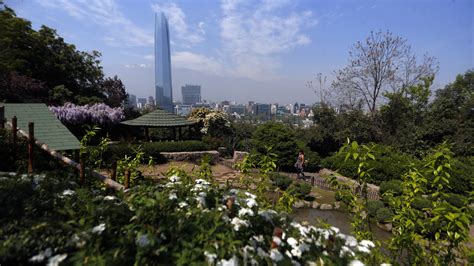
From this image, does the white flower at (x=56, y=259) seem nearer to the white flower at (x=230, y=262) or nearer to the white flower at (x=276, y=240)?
the white flower at (x=230, y=262)

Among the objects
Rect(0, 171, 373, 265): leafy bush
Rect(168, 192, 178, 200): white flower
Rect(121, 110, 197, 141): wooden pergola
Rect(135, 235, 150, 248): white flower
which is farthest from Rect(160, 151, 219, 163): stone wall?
Rect(135, 235, 150, 248): white flower

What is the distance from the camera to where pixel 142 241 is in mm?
1226

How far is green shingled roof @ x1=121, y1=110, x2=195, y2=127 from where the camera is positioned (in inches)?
590

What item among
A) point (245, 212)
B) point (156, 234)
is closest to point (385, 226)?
point (245, 212)

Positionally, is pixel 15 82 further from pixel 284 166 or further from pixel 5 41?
pixel 284 166

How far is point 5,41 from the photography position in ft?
46.5

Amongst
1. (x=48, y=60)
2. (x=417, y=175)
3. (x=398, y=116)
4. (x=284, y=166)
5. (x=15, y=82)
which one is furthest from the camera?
(x=48, y=60)

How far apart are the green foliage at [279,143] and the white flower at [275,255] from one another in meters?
11.5

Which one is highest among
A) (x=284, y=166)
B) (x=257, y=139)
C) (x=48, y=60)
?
(x=48, y=60)

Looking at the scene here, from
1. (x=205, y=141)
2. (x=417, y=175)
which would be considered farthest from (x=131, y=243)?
(x=205, y=141)

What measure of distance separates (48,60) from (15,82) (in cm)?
388

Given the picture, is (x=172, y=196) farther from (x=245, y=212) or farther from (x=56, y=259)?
(x=56, y=259)

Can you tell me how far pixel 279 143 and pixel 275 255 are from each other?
12.1 m

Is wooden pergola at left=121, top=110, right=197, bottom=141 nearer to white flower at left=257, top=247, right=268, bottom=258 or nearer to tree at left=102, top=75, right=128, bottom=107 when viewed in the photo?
tree at left=102, top=75, right=128, bottom=107
